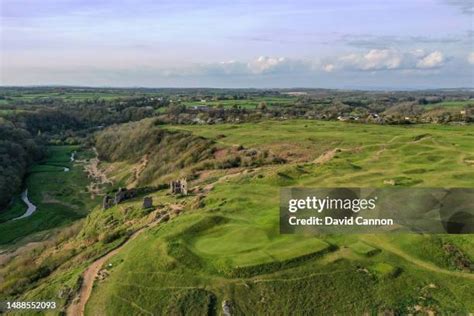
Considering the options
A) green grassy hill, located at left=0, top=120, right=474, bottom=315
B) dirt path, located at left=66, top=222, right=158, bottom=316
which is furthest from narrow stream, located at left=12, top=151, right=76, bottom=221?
→ dirt path, located at left=66, top=222, right=158, bottom=316

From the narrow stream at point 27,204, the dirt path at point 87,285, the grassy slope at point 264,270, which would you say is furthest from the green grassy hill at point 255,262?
the narrow stream at point 27,204

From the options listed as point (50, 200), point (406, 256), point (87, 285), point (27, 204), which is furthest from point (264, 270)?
point (27, 204)

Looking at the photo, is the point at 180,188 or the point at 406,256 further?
the point at 180,188

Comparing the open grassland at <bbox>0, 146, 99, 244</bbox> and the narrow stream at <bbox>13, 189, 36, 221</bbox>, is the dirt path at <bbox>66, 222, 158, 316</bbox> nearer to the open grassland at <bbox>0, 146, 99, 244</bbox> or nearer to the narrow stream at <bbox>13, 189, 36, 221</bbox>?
the open grassland at <bbox>0, 146, 99, 244</bbox>

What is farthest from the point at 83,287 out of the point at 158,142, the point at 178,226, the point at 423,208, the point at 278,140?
the point at 158,142

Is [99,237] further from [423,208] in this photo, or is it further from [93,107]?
[93,107]

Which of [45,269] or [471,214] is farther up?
[471,214]

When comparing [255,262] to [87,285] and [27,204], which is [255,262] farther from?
[27,204]
